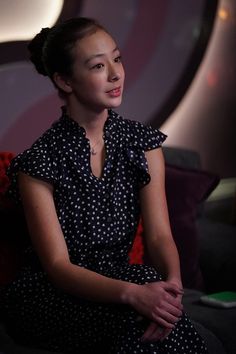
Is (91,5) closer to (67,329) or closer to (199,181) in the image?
(199,181)

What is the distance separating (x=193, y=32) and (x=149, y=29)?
Result: 0.30 meters

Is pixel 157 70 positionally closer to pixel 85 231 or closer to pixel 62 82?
pixel 62 82

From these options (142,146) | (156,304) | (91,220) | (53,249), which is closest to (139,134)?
(142,146)

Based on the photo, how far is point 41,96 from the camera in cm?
247

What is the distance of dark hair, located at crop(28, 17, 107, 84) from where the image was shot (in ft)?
5.73

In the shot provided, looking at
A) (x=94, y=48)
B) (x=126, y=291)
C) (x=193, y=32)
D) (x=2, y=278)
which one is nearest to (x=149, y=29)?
(x=193, y=32)

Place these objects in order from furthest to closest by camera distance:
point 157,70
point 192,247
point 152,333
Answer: point 157,70
point 192,247
point 152,333

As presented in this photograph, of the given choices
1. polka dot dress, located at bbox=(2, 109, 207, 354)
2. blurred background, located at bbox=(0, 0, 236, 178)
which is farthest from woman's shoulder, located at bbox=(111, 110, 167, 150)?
blurred background, located at bbox=(0, 0, 236, 178)

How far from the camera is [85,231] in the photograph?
5.80 ft

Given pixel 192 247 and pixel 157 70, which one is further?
pixel 157 70

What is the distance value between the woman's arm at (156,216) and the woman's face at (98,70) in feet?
0.68

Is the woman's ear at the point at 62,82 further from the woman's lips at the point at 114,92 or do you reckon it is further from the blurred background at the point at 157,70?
the blurred background at the point at 157,70

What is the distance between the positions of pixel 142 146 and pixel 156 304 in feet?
1.52

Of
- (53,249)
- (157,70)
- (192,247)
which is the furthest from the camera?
(157,70)
